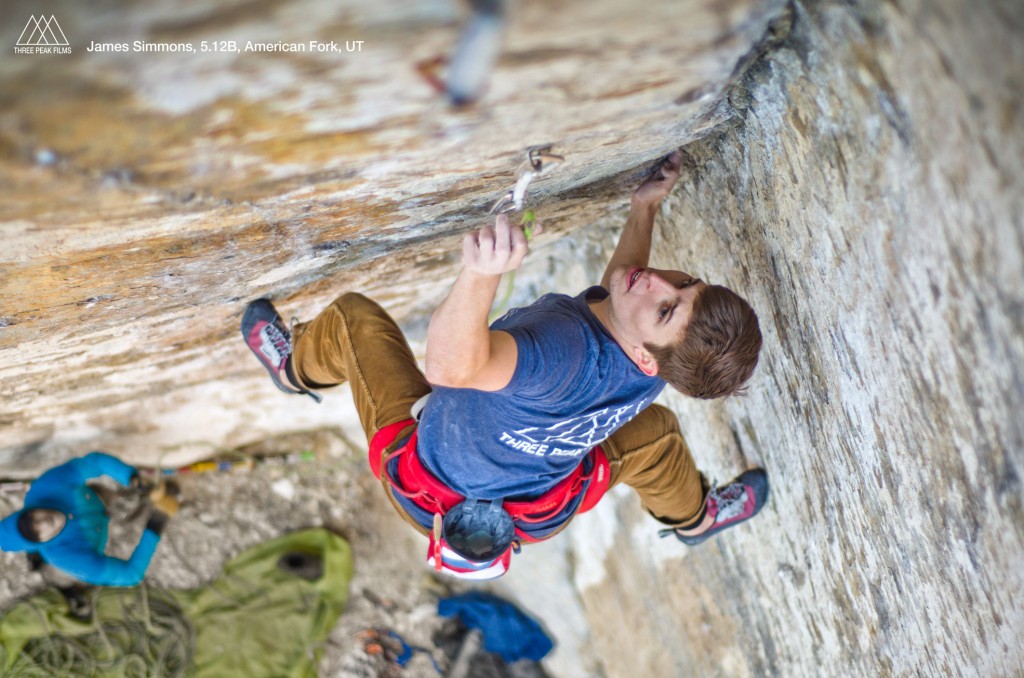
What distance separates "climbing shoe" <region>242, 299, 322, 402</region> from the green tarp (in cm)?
140

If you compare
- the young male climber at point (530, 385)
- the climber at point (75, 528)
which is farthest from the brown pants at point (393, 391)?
the climber at point (75, 528)

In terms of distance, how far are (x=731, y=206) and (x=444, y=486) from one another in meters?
0.96

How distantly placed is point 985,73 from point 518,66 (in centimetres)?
61

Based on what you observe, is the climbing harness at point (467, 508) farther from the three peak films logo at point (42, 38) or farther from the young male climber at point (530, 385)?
the three peak films logo at point (42, 38)

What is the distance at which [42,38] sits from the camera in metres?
0.81

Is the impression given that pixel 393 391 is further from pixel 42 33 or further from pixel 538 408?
pixel 42 33

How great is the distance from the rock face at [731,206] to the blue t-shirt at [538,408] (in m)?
0.34

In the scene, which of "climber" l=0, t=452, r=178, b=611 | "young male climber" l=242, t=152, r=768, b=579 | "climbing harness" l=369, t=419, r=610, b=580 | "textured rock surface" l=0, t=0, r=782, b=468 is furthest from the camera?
"climber" l=0, t=452, r=178, b=611

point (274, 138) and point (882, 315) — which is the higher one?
point (274, 138)

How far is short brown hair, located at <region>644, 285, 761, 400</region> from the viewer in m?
1.50

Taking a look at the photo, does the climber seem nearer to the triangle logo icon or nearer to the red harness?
the red harness

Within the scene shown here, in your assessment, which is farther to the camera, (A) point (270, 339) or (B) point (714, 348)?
(A) point (270, 339)

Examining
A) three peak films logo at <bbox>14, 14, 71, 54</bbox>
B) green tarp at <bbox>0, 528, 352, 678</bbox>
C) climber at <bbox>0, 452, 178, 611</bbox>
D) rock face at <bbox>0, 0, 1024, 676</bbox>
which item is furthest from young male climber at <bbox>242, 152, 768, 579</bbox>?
green tarp at <bbox>0, 528, 352, 678</bbox>

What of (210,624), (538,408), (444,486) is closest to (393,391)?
(444,486)
